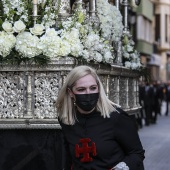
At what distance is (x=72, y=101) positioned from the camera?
4453 mm

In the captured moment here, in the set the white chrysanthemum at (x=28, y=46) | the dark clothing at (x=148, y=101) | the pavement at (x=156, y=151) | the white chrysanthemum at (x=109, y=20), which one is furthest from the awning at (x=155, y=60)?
the white chrysanthemum at (x=28, y=46)

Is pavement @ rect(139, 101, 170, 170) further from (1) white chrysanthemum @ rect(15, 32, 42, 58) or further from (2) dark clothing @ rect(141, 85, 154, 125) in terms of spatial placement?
(2) dark clothing @ rect(141, 85, 154, 125)

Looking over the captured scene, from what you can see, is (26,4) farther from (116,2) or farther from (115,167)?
(115,167)

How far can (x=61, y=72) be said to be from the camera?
6895 millimetres

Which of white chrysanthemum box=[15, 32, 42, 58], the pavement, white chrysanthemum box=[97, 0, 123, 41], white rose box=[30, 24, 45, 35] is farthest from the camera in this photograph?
the pavement

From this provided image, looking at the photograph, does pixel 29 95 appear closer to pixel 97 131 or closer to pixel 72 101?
pixel 72 101

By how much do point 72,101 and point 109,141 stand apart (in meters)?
0.39

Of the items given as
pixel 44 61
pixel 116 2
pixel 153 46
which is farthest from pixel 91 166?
pixel 153 46

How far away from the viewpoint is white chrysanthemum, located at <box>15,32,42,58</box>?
6.80 meters

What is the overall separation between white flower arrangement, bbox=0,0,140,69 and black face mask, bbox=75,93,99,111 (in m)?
2.52

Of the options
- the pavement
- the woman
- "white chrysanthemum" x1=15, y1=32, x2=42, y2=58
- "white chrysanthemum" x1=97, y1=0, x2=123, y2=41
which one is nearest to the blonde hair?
the woman

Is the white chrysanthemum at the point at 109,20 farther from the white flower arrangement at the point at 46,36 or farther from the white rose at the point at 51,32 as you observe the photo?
the white rose at the point at 51,32

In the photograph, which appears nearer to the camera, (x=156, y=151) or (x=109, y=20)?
(x=109, y=20)

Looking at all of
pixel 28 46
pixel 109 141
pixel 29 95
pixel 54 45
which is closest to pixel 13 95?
pixel 29 95
